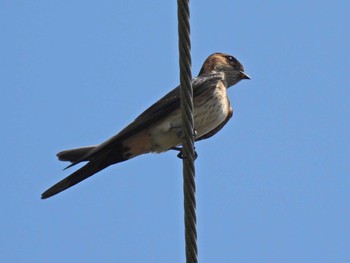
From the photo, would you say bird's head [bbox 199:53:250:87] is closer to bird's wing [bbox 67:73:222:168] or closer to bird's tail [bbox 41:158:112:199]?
bird's wing [bbox 67:73:222:168]

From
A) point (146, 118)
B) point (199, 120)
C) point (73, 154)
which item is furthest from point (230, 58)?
point (73, 154)

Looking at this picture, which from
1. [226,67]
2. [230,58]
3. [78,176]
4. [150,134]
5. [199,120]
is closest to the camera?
[78,176]

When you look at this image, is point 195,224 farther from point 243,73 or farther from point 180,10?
point 243,73

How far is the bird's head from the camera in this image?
26.9ft

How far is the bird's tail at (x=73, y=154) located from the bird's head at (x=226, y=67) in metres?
2.01

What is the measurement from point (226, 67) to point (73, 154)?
2.35 meters

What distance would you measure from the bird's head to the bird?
1.13 meters

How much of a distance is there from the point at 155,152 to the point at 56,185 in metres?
0.83

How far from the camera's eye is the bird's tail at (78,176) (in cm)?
636

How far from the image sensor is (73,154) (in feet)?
21.4

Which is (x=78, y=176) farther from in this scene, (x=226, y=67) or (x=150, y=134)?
(x=226, y=67)

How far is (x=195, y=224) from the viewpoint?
420 centimetres

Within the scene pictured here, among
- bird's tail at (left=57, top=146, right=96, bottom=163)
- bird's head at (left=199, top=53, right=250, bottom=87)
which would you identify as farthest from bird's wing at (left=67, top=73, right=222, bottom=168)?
bird's head at (left=199, top=53, right=250, bottom=87)

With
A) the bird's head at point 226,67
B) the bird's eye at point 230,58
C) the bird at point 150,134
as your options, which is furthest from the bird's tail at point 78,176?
the bird's eye at point 230,58
